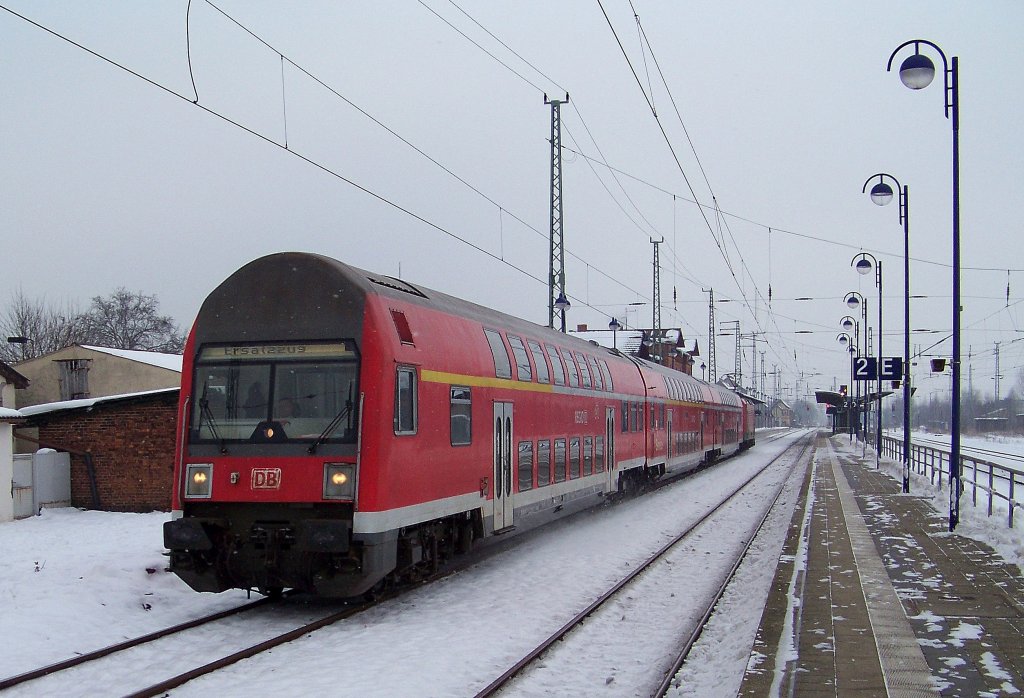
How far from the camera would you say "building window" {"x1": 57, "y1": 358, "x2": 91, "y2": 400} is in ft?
93.9

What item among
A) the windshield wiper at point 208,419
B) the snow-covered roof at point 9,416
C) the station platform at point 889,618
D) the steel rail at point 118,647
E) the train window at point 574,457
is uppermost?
the windshield wiper at point 208,419

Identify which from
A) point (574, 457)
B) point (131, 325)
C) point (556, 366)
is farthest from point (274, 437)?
point (131, 325)

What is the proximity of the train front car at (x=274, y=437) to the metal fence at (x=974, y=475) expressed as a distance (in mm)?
10355

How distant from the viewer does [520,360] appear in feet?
46.3

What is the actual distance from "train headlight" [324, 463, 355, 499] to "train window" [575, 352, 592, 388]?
333 inches

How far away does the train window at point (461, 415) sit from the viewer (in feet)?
37.4

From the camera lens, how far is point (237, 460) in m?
9.88

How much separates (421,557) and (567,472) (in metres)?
5.75

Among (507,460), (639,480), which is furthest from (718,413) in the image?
(507,460)

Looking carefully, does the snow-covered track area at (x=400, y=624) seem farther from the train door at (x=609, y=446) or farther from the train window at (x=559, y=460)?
the train door at (x=609, y=446)

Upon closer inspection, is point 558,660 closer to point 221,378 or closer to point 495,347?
point 221,378

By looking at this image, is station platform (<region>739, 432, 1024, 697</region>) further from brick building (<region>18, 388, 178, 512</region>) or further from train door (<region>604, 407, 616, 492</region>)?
brick building (<region>18, 388, 178, 512</region>)

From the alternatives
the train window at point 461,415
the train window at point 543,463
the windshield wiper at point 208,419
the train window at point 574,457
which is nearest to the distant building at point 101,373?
the train window at point 574,457

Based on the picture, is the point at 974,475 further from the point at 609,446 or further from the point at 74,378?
the point at 74,378
